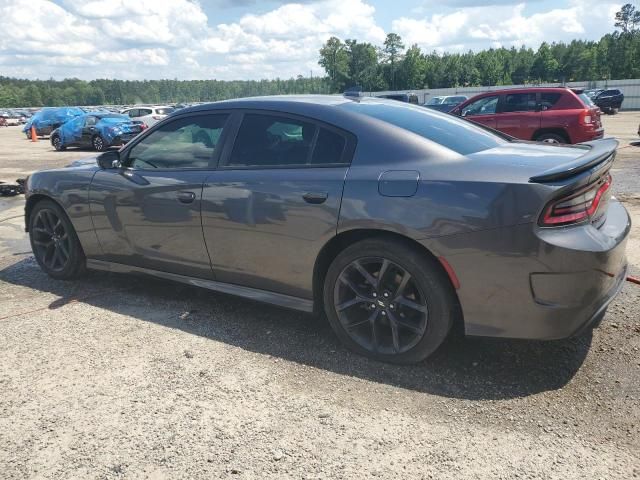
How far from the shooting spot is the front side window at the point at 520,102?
11.5 meters

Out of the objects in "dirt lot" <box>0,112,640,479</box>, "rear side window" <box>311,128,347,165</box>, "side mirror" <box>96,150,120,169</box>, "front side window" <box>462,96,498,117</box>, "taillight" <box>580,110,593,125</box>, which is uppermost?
"rear side window" <box>311,128,347,165</box>

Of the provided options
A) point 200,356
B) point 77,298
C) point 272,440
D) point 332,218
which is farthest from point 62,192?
point 272,440

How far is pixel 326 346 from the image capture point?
11.7 ft

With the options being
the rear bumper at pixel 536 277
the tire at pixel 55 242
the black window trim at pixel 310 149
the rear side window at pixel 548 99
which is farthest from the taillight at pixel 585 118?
the tire at pixel 55 242

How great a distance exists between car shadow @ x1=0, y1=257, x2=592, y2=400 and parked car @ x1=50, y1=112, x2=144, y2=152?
1681 centimetres

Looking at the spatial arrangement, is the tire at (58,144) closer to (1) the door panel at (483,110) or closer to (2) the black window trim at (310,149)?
(1) the door panel at (483,110)

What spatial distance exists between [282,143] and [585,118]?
9433 millimetres

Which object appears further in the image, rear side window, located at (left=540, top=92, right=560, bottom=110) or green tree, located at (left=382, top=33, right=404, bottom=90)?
green tree, located at (left=382, top=33, right=404, bottom=90)

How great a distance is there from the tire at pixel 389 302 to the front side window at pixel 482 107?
32.9 feet

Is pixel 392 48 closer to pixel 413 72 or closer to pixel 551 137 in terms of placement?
pixel 413 72

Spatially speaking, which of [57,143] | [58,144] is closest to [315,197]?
[58,144]

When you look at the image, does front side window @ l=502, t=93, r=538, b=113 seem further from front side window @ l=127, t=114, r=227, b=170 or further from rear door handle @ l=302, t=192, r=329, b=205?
rear door handle @ l=302, t=192, r=329, b=205

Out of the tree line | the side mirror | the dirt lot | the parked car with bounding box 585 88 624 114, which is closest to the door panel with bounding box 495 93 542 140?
the dirt lot

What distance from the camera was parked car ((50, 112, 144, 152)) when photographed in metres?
20.3
